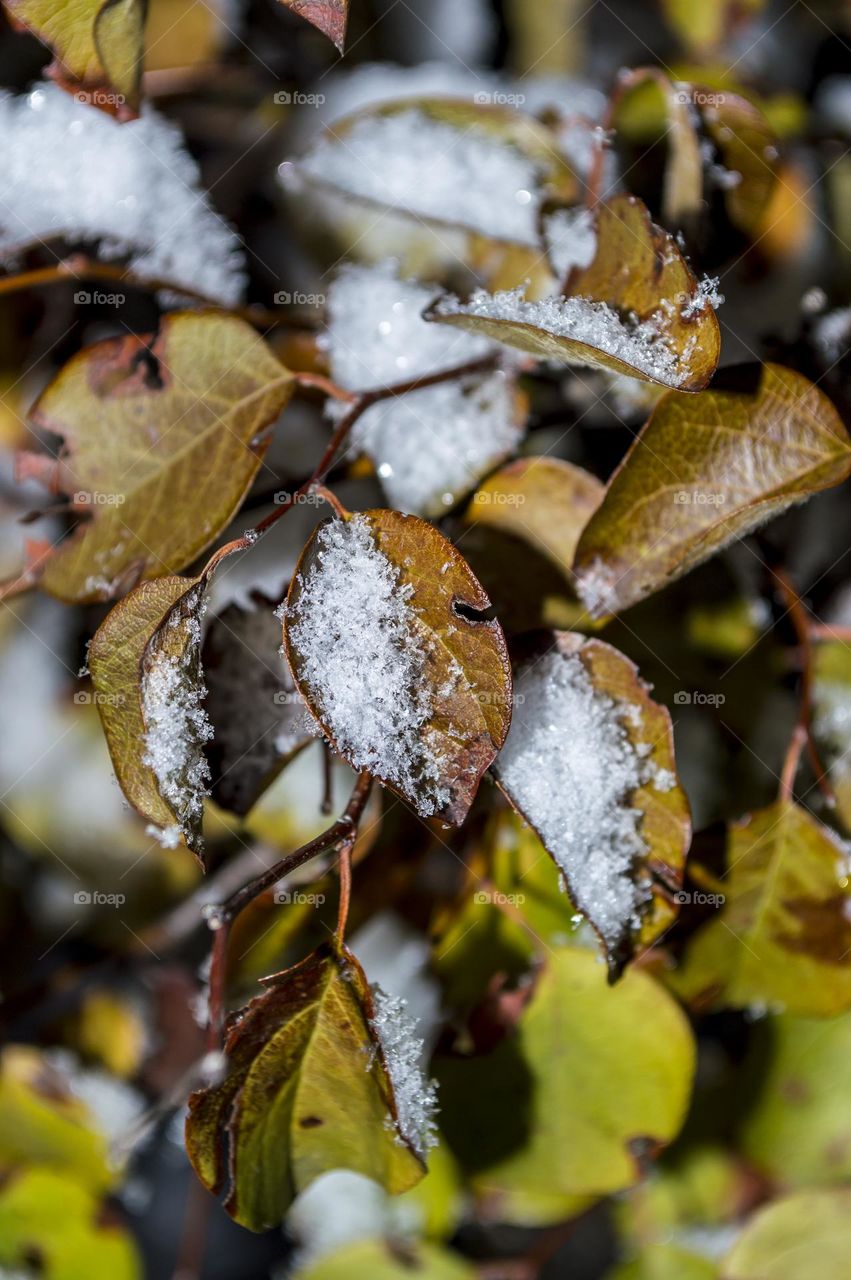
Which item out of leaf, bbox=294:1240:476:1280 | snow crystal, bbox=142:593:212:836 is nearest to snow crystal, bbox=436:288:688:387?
snow crystal, bbox=142:593:212:836

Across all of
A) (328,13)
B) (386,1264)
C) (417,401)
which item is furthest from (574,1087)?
(328,13)

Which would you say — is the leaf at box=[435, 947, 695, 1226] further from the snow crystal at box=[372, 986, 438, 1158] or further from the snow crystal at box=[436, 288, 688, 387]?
the snow crystal at box=[436, 288, 688, 387]

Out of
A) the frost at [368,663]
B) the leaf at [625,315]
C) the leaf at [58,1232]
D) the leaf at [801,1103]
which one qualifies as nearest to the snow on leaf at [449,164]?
the leaf at [625,315]

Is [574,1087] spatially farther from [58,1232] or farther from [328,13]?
[328,13]

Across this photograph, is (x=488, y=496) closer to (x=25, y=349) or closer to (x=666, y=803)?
(x=666, y=803)

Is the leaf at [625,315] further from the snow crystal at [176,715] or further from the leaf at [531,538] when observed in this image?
the snow crystal at [176,715]

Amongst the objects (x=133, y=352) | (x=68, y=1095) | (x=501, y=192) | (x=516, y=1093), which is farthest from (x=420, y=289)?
(x=68, y=1095)
